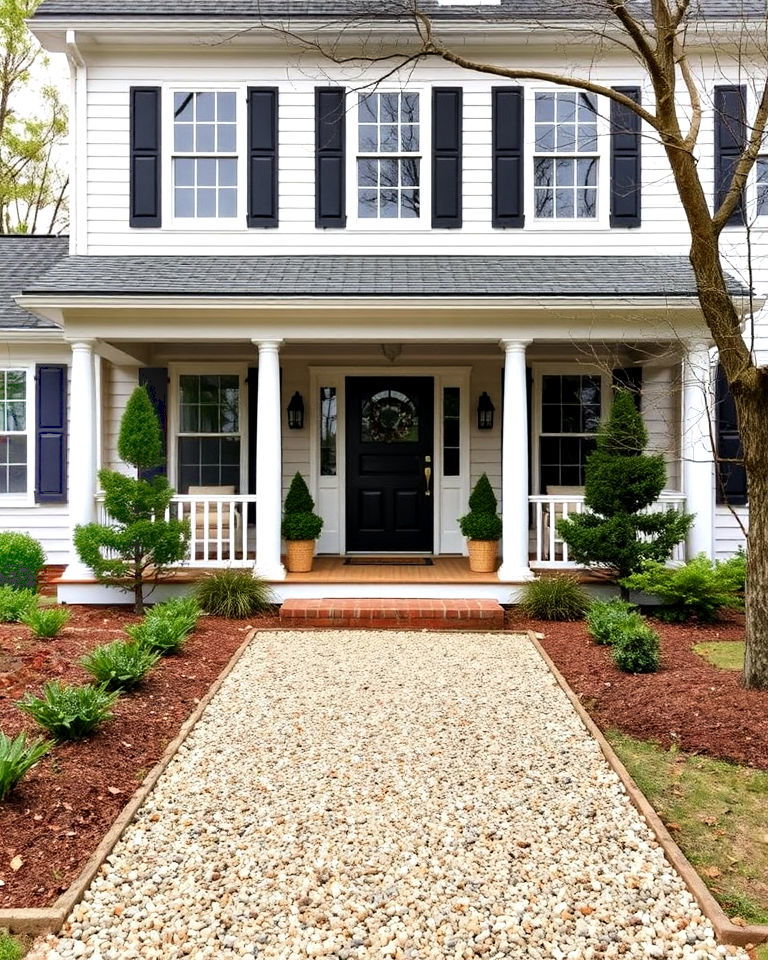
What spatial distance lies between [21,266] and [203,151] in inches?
140

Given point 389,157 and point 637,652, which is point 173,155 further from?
point 637,652

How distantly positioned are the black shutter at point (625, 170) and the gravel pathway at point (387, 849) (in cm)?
649

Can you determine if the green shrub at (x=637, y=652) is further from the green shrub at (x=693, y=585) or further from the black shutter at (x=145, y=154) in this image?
the black shutter at (x=145, y=154)

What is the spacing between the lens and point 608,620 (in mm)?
6293

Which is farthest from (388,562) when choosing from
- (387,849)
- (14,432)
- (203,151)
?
(387,849)

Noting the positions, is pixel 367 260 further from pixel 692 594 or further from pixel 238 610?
pixel 692 594

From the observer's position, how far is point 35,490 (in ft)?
30.7

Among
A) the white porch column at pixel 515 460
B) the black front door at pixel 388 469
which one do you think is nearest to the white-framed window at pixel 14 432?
the black front door at pixel 388 469

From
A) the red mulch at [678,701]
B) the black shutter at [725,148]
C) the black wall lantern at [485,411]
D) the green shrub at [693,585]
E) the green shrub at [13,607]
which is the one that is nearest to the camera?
the red mulch at [678,701]

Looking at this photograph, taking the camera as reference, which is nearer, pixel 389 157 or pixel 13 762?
pixel 13 762

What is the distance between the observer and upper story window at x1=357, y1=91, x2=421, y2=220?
9008 millimetres

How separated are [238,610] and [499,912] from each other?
206 inches

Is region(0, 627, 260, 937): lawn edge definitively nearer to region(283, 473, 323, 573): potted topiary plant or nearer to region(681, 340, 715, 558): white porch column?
region(283, 473, 323, 573): potted topiary plant

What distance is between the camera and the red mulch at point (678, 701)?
419 centimetres
